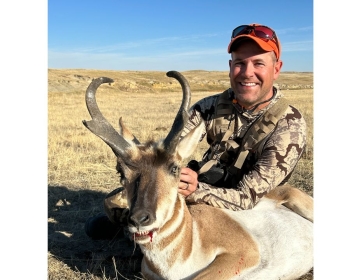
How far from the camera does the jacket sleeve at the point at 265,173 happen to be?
550 centimetres

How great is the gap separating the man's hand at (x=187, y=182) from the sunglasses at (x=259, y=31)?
2147 mm

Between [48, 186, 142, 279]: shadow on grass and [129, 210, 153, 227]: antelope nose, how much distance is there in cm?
160

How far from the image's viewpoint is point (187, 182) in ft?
17.0

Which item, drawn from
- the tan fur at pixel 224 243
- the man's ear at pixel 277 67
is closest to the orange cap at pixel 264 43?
the man's ear at pixel 277 67

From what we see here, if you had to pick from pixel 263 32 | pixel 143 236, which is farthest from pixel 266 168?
pixel 143 236

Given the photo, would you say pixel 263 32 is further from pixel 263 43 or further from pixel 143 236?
pixel 143 236

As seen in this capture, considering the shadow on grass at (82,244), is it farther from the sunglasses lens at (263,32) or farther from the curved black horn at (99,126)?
the sunglasses lens at (263,32)

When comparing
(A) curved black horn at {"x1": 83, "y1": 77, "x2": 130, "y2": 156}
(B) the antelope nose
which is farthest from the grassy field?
(A) curved black horn at {"x1": 83, "y1": 77, "x2": 130, "y2": 156}

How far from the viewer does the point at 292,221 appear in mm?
5934

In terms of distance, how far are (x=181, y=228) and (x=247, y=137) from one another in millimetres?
1928

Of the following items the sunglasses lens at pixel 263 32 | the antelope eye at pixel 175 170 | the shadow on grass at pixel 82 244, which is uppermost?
the sunglasses lens at pixel 263 32
